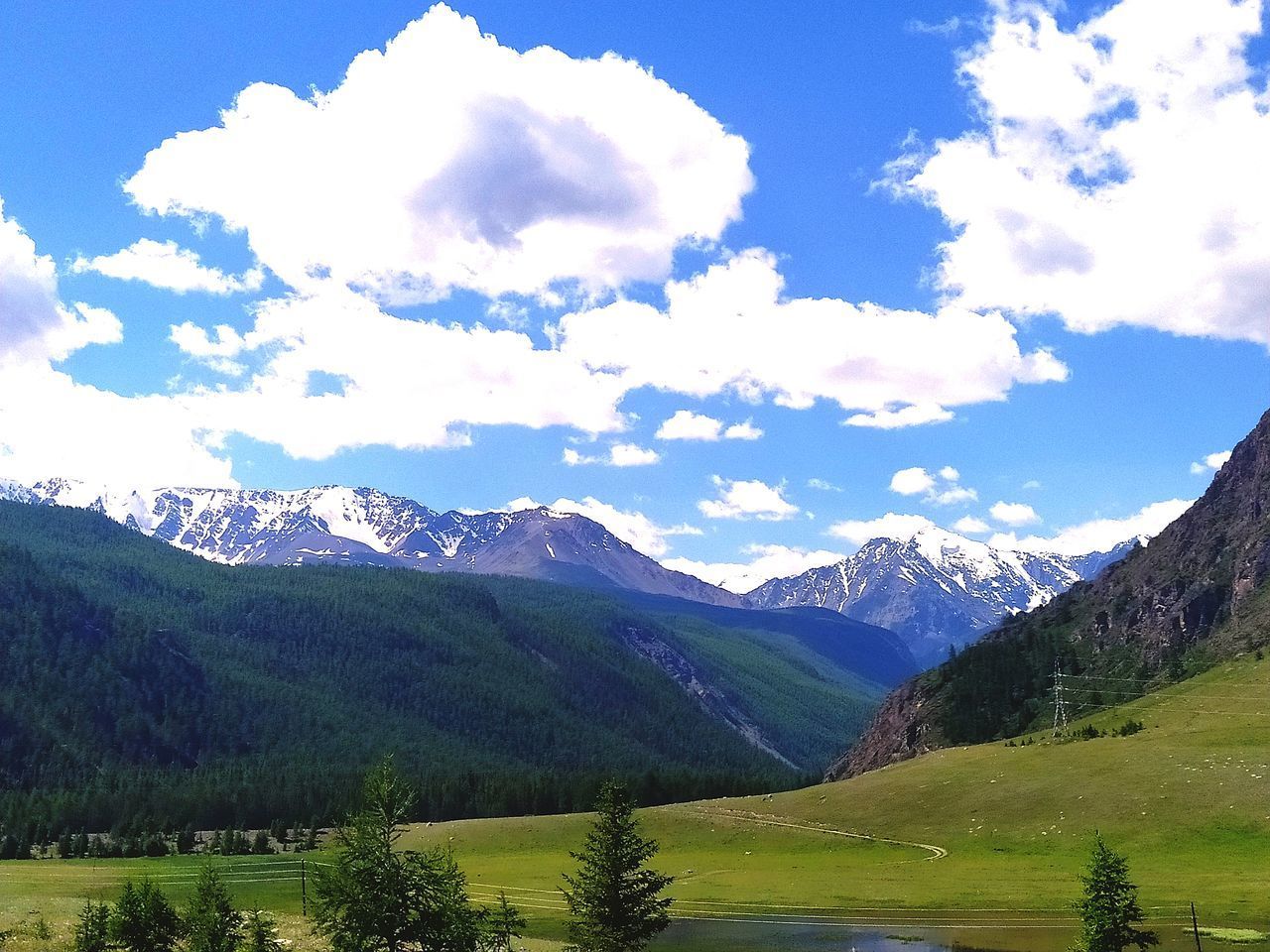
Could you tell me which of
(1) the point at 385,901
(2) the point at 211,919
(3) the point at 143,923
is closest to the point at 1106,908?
(1) the point at 385,901

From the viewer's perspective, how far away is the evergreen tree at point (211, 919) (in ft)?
168

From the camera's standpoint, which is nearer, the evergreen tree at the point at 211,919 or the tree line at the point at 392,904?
the tree line at the point at 392,904

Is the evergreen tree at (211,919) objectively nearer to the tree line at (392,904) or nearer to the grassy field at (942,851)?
the tree line at (392,904)

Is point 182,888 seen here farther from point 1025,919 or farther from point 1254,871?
point 1254,871

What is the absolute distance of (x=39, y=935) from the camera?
6656 cm

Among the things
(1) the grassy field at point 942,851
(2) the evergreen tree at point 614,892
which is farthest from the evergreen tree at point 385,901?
(1) the grassy field at point 942,851

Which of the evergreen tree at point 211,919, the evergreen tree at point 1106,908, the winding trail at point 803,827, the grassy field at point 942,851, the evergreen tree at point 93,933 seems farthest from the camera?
the winding trail at point 803,827

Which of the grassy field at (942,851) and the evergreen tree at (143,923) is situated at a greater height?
the evergreen tree at (143,923)

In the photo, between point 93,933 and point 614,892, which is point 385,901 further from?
point 93,933

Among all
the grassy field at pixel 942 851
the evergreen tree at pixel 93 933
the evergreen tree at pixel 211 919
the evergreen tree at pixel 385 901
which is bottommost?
the grassy field at pixel 942 851

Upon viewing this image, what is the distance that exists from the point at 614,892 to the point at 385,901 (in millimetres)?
18910

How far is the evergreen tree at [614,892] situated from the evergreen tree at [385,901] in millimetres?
15238

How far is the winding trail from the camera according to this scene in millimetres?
129250

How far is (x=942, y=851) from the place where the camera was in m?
128
